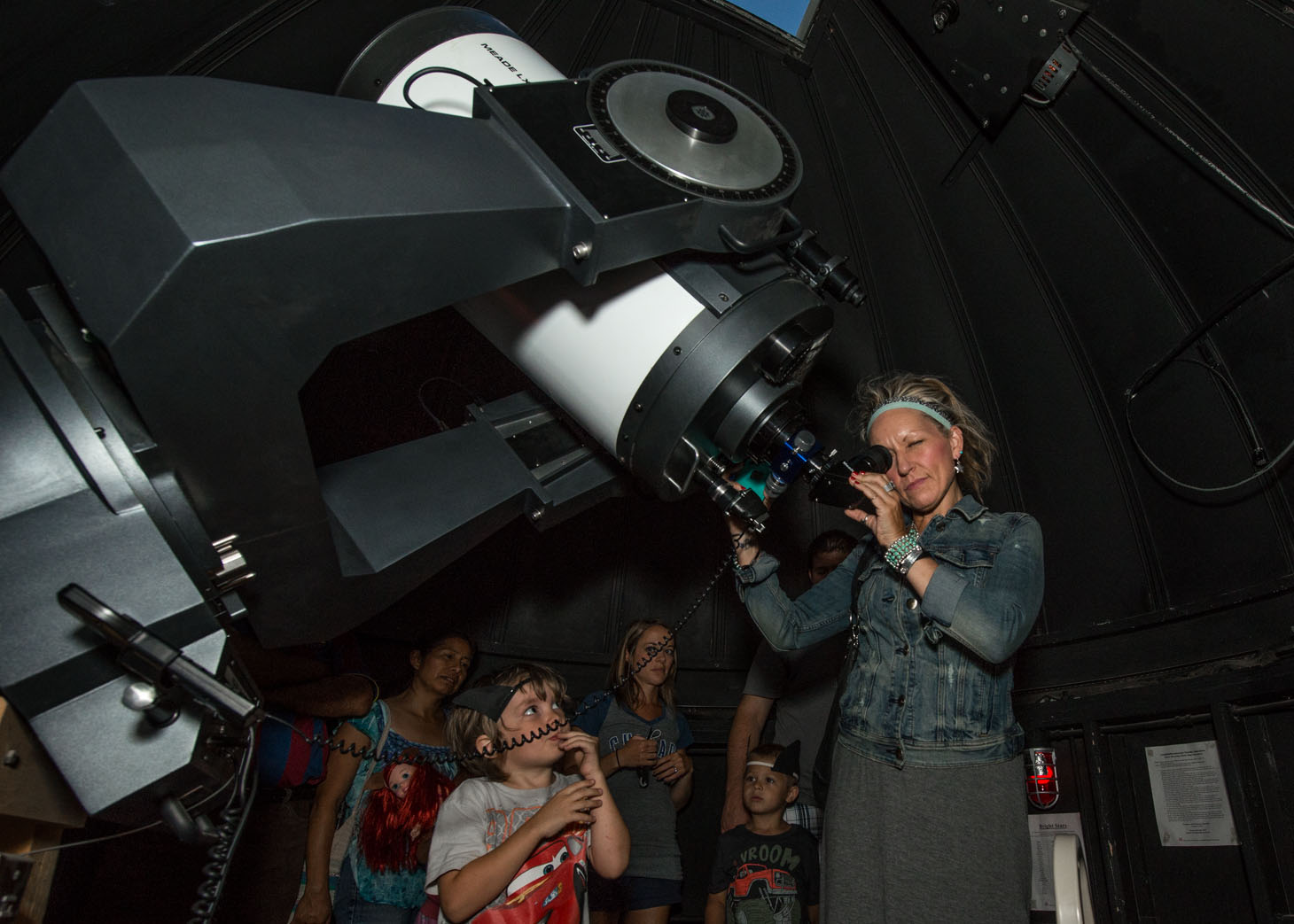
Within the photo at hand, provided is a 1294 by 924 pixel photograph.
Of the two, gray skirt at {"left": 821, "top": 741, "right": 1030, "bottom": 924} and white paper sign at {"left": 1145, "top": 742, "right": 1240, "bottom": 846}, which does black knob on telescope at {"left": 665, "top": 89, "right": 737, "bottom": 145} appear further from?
white paper sign at {"left": 1145, "top": 742, "right": 1240, "bottom": 846}

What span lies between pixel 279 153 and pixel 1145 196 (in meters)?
2.74

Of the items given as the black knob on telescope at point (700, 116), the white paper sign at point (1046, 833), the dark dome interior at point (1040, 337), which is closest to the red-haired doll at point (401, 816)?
the dark dome interior at point (1040, 337)

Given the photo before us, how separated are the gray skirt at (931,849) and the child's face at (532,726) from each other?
81cm

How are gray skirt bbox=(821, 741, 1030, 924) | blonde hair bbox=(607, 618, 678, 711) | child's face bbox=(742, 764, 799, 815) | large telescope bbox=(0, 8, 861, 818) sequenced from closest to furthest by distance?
large telescope bbox=(0, 8, 861, 818) → gray skirt bbox=(821, 741, 1030, 924) → child's face bbox=(742, 764, 799, 815) → blonde hair bbox=(607, 618, 678, 711)

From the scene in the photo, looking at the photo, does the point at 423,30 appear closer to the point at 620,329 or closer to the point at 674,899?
the point at 620,329

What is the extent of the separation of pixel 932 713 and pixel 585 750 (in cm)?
89

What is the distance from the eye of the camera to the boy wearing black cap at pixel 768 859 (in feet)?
9.07

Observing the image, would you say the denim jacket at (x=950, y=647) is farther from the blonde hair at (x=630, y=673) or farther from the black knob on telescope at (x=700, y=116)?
the blonde hair at (x=630, y=673)

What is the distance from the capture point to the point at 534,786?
2.29 metres

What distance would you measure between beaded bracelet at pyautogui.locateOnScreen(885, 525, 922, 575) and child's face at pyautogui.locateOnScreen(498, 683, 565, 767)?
1.03 meters

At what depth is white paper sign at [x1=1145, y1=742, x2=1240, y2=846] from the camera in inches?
91.8

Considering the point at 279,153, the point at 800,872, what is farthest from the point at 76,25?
the point at 800,872

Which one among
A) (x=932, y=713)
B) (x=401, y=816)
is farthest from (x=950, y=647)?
(x=401, y=816)

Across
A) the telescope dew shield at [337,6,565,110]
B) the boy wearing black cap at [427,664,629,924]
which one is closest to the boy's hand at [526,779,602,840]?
the boy wearing black cap at [427,664,629,924]
